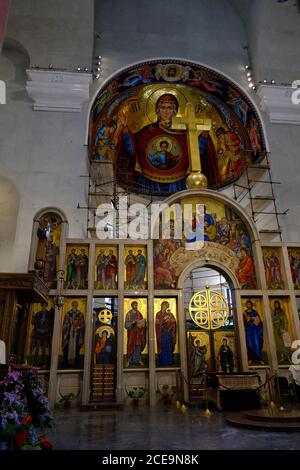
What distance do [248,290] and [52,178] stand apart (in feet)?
23.4

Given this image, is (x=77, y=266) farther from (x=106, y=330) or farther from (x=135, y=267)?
(x=106, y=330)

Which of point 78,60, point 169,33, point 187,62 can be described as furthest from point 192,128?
point 169,33

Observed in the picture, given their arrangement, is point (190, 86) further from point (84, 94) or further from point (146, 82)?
point (84, 94)

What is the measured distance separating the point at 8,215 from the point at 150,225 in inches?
191

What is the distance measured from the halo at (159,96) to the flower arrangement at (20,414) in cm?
1305

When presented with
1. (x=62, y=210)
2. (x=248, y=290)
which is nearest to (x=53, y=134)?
(x=62, y=210)

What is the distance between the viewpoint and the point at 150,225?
10.2 m

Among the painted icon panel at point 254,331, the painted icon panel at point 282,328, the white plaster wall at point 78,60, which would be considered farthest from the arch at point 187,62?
the painted icon panel at point 254,331

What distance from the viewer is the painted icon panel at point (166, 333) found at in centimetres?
838

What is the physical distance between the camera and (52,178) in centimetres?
1105

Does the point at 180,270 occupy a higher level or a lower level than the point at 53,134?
lower

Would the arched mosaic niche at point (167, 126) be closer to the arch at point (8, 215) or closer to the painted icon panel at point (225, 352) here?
the arch at point (8, 215)
